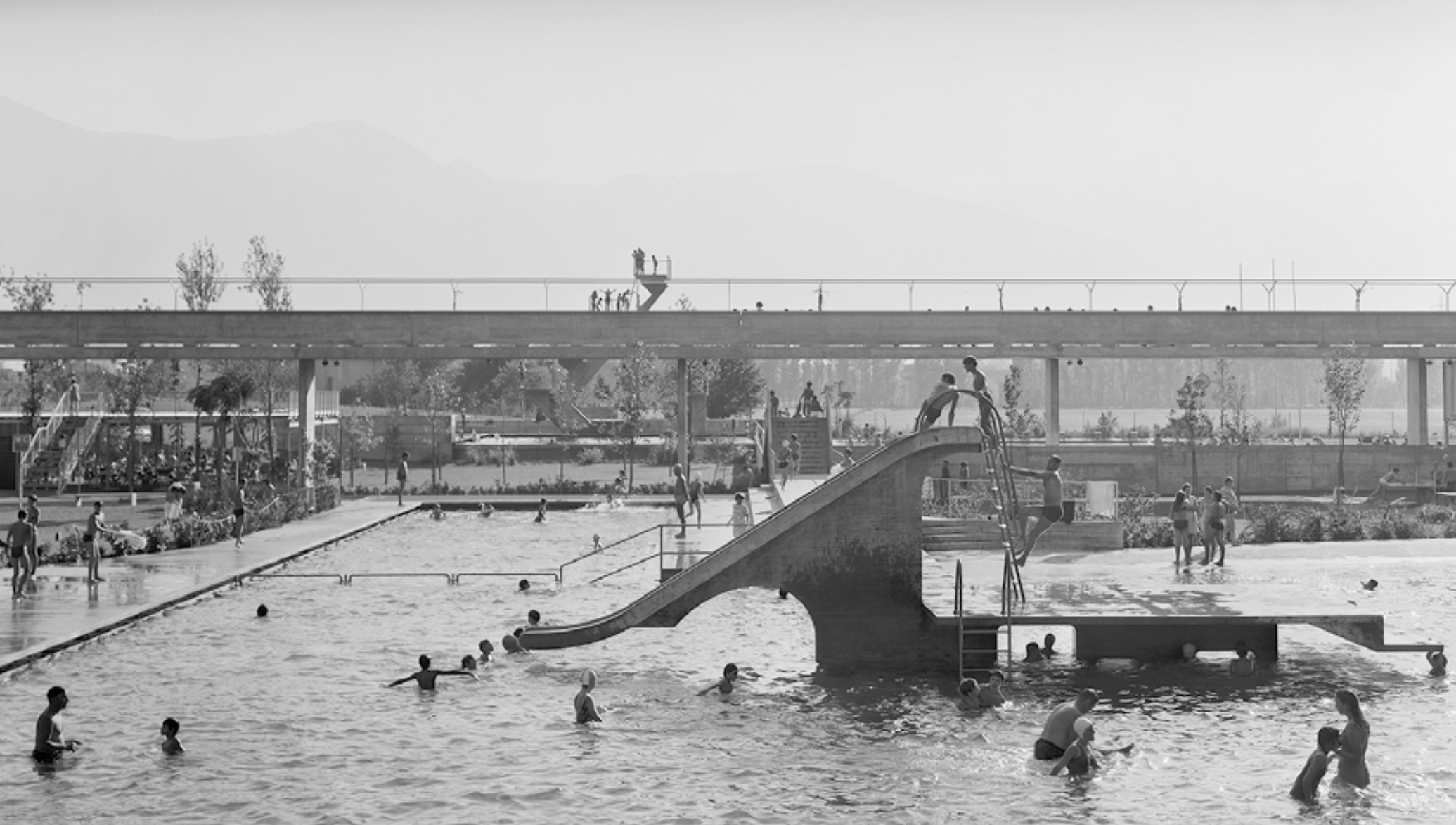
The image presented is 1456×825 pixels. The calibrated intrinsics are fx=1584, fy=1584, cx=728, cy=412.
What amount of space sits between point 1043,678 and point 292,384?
49677 mm

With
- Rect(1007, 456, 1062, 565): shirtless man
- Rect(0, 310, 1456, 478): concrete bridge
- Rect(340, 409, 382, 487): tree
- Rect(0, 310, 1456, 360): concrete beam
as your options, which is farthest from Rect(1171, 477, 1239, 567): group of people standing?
Rect(340, 409, 382, 487): tree

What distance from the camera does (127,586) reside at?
31703 mm

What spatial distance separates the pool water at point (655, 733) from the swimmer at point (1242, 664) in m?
0.35

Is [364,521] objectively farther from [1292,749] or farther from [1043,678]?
[1292,749]

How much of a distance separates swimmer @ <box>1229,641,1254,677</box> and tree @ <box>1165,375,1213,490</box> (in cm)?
2965

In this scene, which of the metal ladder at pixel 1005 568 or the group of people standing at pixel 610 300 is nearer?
the metal ladder at pixel 1005 568

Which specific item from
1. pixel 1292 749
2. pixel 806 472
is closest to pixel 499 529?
pixel 806 472

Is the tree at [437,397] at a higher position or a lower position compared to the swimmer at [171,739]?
higher

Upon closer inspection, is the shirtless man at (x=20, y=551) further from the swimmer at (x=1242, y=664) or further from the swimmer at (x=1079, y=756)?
the swimmer at (x=1242, y=664)

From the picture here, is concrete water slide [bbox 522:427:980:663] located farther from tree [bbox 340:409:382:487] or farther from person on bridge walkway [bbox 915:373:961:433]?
tree [bbox 340:409:382:487]

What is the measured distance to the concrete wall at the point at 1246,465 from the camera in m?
59.1

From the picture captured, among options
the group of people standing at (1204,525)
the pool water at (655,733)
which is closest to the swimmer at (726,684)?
the pool water at (655,733)

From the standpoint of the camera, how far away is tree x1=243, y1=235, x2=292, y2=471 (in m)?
60.5

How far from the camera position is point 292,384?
6731 cm
